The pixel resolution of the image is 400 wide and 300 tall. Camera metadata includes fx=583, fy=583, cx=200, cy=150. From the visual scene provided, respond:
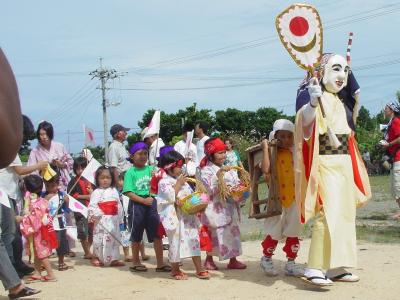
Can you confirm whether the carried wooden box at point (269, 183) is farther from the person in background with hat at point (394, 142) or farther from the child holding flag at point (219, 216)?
the person in background with hat at point (394, 142)

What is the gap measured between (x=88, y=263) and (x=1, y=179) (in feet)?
6.84

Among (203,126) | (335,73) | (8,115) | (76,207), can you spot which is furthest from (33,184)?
(8,115)

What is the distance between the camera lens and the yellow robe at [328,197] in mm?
5305

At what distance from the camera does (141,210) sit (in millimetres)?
6883

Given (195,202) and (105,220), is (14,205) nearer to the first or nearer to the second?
(105,220)

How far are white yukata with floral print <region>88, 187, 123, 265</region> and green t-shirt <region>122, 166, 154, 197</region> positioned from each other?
1.92 ft

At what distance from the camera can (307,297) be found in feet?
16.8

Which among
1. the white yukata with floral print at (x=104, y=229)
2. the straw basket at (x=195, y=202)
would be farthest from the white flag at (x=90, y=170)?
the straw basket at (x=195, y=202)

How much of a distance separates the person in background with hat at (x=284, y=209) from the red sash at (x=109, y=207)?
2225 mm

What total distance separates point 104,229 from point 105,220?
0.12 metres

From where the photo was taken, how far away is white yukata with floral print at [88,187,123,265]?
7258 millimetres

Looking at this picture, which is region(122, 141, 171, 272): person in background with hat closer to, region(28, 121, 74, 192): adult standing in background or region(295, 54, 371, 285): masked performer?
region(28, 121, 74, 192): adult standing in background

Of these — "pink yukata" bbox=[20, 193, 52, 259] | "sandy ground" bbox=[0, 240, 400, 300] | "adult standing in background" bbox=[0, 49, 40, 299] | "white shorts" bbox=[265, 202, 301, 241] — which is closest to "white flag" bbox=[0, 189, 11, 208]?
"pink yukata" bbox=[20, 193, 52, 259]

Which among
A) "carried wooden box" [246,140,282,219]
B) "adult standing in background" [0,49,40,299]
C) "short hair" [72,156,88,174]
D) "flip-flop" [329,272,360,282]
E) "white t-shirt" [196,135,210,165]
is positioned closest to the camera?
"adult standing in background" [0,49,40,299]
